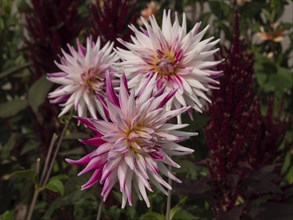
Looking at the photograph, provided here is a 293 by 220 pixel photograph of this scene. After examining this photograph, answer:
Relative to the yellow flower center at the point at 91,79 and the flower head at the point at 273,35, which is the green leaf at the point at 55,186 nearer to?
the yellow flower center at the point at 91,79

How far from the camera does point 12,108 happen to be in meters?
2.10

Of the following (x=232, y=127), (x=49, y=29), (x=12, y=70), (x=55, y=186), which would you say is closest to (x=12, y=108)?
(x=12, y=70)

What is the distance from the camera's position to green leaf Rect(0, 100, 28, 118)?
2072 mm

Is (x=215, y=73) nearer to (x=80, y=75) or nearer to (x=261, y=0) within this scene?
(x=80, y=75)

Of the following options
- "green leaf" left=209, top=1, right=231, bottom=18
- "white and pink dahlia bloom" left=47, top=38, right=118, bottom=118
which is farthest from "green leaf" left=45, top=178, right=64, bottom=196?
"green leaf" left=209, top=1, right=231, bottom=18

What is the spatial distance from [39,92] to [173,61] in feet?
2.90

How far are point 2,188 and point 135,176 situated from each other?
1.50 metres

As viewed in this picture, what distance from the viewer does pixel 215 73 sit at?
44.8 inches

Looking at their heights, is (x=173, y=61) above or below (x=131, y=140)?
above

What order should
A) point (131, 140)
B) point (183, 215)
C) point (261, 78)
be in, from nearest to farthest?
point (131, 140) < point (183, 215) < point (261, 78)

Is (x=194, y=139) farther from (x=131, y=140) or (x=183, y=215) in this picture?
(x=131, y=140)

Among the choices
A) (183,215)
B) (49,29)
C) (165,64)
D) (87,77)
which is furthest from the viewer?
(49,29)

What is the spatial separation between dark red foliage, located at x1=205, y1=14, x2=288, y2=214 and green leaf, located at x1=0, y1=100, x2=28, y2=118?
0.78 metres

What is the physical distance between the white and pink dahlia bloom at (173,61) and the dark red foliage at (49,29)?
915 mm
